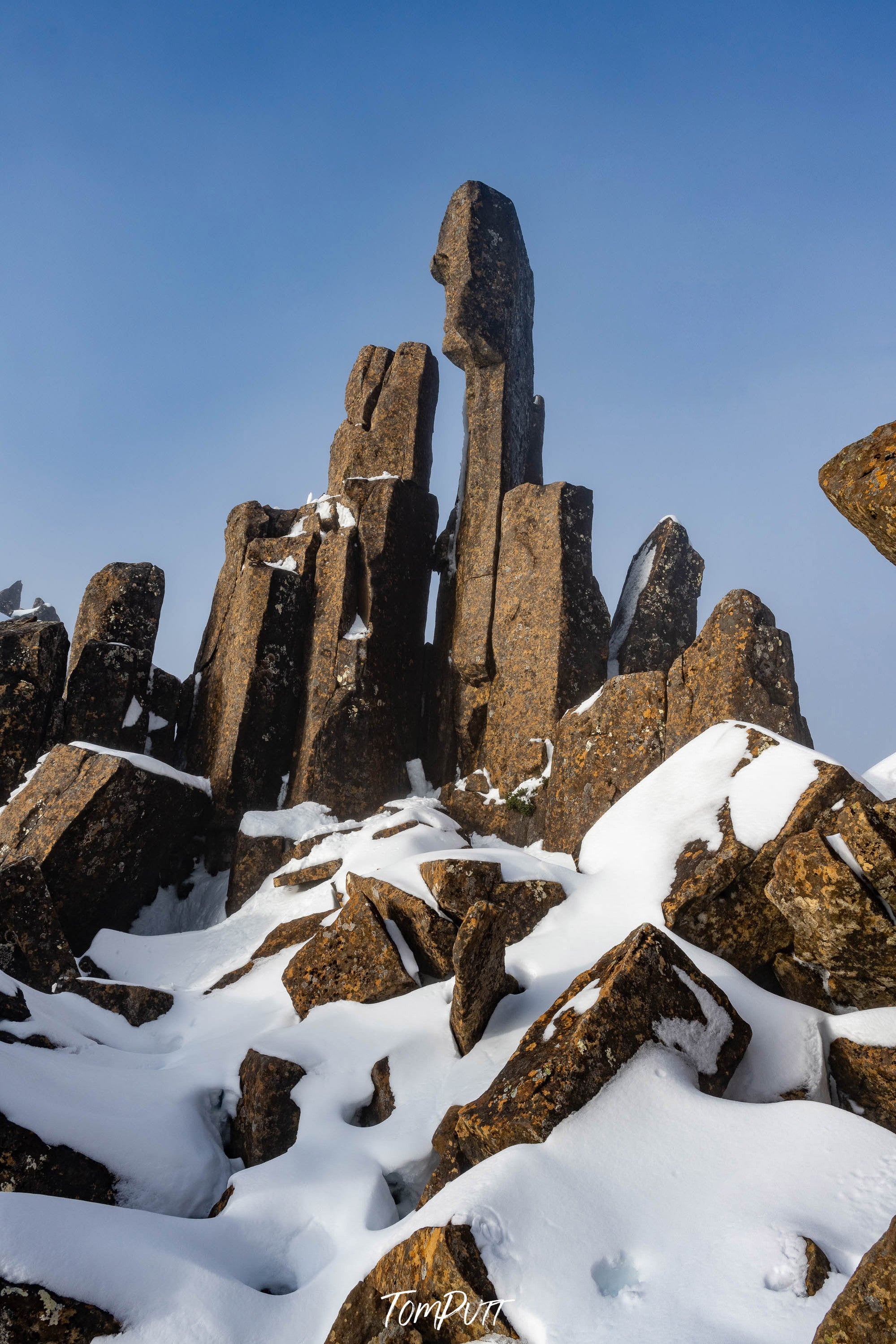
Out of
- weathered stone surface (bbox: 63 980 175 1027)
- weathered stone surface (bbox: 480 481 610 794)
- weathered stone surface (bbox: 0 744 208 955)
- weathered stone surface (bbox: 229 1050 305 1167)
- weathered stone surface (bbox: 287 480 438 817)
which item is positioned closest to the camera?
weathered stone surface (bbox: 229 1050 305 1167)

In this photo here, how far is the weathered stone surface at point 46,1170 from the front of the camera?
4945 mm

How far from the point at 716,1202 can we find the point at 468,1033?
2542 mm

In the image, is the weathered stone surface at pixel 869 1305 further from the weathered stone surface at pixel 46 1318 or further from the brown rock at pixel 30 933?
the brown rock at pixel 30 933

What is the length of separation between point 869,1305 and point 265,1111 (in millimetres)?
4188

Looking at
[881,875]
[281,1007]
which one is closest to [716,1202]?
[881,875]

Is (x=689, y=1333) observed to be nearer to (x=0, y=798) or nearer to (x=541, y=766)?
(x=541, y=766)

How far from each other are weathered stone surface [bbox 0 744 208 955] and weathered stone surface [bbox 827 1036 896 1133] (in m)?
9.49

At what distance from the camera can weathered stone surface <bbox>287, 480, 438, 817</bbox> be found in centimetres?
1389

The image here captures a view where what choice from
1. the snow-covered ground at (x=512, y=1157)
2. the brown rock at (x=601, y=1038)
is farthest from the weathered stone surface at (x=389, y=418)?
the brown rock at (x=601, y=1038)

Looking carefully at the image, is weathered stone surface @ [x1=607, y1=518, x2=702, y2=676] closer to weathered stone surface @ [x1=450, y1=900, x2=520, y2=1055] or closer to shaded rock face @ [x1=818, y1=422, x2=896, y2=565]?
weathered stone surface @ [x1=450, y1=900, x2=520, y2=1055]

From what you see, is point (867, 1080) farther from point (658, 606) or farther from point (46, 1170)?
point (658, 606)

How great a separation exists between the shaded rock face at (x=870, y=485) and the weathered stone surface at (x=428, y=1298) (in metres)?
3.67

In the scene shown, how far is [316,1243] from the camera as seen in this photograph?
459 centimetres

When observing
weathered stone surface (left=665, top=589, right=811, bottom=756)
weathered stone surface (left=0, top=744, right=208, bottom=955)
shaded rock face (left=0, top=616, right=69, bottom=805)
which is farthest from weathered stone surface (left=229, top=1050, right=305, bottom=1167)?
shaded rock face (left=0, top=616, right=69, bottom=805)
